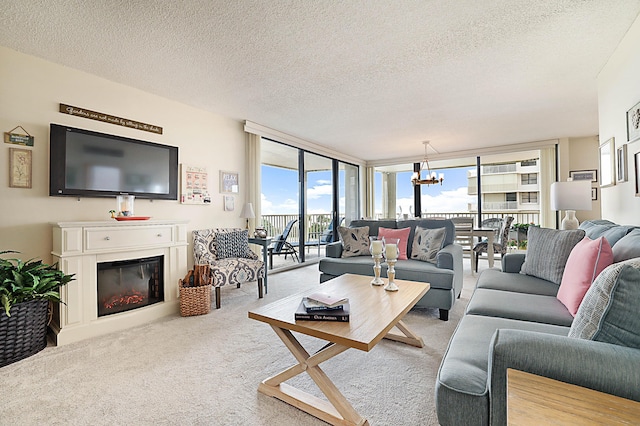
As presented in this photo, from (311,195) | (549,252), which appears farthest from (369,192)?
(549,252)

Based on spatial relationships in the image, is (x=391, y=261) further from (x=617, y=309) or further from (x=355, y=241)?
(x=355, y=241)

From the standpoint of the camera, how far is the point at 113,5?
1.88 m

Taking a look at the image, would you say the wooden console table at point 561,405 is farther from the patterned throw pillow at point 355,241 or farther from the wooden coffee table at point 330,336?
the patterned throw pillow at point 355,241

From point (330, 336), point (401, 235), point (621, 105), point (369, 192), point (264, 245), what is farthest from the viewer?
point (369, 192)

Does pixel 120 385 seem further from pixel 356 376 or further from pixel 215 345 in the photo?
pixel 356 376

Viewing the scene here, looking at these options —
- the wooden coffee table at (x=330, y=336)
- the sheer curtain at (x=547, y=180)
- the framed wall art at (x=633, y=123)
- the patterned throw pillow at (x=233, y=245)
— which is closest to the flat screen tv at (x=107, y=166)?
the patterned throw pillow at (x=233, y=245)

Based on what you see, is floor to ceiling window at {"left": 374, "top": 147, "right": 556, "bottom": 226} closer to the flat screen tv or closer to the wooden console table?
the flat screen tv

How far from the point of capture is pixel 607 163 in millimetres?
2729

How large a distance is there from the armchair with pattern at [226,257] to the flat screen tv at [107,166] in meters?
0.64

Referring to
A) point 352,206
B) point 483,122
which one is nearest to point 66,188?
point 483,122

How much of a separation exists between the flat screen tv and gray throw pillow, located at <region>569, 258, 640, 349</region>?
140 inches

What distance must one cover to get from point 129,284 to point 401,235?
9.56 feet

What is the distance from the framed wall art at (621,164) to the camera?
2318 mm

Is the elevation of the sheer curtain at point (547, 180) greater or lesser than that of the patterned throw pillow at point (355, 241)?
greater
